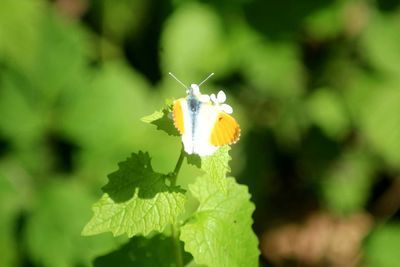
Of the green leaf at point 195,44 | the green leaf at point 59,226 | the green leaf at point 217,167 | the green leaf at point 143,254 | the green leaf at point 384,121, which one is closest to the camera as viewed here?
the green leaf at point 217,167

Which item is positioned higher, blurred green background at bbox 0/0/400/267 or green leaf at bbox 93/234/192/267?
blurred green background at bbox 0/0/400/267

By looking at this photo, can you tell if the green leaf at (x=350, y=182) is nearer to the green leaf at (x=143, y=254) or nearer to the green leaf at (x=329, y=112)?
the green leaf at (x=329, y=112)

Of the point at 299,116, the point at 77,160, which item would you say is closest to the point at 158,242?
the point at 77,160

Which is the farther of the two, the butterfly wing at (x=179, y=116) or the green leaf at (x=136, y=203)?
the green leaf at (x=136, y=203)

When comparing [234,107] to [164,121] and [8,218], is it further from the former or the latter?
[164,121]

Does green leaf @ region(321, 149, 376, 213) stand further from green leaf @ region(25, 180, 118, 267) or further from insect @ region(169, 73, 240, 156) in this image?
insect @ region(169, 73, 240, 156)

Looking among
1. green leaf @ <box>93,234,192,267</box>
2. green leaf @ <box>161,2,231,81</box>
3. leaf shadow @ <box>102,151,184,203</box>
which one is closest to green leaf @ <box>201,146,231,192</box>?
leaf shadow @ <box>102,151,184,203</box>

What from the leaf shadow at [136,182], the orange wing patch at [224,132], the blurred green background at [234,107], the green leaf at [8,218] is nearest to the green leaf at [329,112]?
the blurred green background at [234,107]
